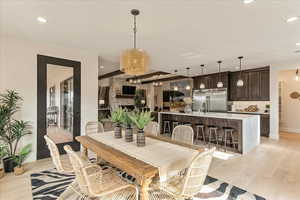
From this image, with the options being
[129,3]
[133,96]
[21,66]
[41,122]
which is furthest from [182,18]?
[133,96]

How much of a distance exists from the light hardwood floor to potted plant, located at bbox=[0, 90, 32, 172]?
0.29 meters

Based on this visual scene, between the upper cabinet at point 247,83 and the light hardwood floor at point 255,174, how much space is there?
2.65 m

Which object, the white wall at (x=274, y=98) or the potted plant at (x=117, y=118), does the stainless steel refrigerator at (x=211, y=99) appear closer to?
the white wall at (x=274, y=98)

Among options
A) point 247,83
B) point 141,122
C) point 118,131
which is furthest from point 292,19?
point 247,83

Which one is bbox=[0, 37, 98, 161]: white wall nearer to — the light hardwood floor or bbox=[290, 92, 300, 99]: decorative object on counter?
the light hardwood floor

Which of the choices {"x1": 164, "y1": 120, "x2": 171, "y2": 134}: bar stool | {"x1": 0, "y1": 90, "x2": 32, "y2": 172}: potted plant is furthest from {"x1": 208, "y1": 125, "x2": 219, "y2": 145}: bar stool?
{"x1": 0, "y1": 90, "x2": 32, "y2": 172}: potted plant

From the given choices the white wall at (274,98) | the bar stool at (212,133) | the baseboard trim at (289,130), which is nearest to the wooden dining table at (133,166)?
the bar stool at (212,133)

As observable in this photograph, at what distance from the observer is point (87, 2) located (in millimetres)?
2205

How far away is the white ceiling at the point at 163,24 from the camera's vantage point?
2275 mm

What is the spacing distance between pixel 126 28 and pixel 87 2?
890mm

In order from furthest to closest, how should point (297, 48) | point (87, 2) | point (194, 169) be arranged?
point (297, 48), point (87, 2), point (194, 169)

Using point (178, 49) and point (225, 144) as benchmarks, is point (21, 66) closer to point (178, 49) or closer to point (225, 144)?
point (178, 49)

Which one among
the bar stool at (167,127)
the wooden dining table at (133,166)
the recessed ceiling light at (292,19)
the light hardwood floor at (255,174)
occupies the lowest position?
the light hardwood floor at (255,174)

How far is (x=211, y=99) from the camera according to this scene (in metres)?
7.87
